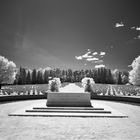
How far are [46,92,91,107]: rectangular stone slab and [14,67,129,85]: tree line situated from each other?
74933mm

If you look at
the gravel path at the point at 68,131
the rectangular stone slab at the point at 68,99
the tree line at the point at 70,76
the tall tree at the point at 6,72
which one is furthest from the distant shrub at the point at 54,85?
the tree line at the point at 70,76

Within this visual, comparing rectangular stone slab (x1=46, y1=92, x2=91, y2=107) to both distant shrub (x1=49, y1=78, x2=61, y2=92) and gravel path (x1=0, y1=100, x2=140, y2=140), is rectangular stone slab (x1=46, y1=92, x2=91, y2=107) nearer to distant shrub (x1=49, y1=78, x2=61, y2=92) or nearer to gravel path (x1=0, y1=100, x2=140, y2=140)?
distant shrub (x1=49, y1=78, x2=61, y2=92)

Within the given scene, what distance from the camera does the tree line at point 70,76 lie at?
95.1 meters

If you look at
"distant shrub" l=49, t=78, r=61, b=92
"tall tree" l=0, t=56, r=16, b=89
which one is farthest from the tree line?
"distant shrub" l=49, t=78, r=61, b=92

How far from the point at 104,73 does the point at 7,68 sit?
277ft

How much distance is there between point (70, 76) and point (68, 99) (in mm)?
126439

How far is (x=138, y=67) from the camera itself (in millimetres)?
35812

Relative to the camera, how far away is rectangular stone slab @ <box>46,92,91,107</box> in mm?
13891

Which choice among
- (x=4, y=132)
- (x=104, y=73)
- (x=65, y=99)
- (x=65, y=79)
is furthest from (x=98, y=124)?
(x=65, y=79)

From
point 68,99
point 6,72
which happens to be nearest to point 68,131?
point 68,99

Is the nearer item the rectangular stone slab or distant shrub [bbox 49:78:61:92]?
the rectangular stone slab

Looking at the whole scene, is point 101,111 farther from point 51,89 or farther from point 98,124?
point 51,89

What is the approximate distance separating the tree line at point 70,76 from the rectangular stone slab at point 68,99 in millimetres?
74933

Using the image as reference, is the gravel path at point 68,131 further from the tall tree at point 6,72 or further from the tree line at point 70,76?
the tree line at point 70,76
